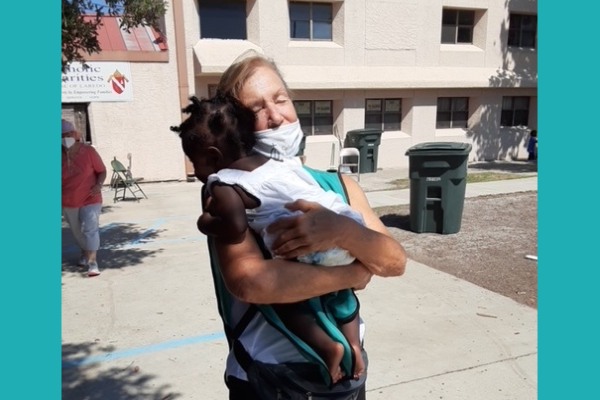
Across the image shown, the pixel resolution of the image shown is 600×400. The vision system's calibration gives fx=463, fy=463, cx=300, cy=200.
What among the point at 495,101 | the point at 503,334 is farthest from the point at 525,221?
the point at 495,101

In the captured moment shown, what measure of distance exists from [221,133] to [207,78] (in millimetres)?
12935

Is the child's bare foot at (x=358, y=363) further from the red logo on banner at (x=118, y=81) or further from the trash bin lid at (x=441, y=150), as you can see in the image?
the red logo on banner at (x=118, y=81)

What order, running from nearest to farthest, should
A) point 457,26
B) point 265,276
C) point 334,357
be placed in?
point 265,276
point 334,357
point 457,26

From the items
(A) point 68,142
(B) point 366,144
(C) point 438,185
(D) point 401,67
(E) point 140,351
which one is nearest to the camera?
(E) point 140,351

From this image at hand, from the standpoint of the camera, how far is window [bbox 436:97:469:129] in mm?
17562

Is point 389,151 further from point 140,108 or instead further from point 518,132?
point 140,108

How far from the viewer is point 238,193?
124 cm

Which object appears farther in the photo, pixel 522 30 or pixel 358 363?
pixel 522 30

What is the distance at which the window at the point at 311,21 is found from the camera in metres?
14.9

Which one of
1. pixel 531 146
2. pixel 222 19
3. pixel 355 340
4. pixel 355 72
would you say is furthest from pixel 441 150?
pixel 531 146

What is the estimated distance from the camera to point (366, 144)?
47.3 feet

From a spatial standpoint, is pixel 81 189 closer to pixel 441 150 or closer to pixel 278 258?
pixel 278 258

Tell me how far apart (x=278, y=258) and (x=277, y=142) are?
0.36 metres

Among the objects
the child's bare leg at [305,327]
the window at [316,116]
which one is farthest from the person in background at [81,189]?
the window at [316,116]
